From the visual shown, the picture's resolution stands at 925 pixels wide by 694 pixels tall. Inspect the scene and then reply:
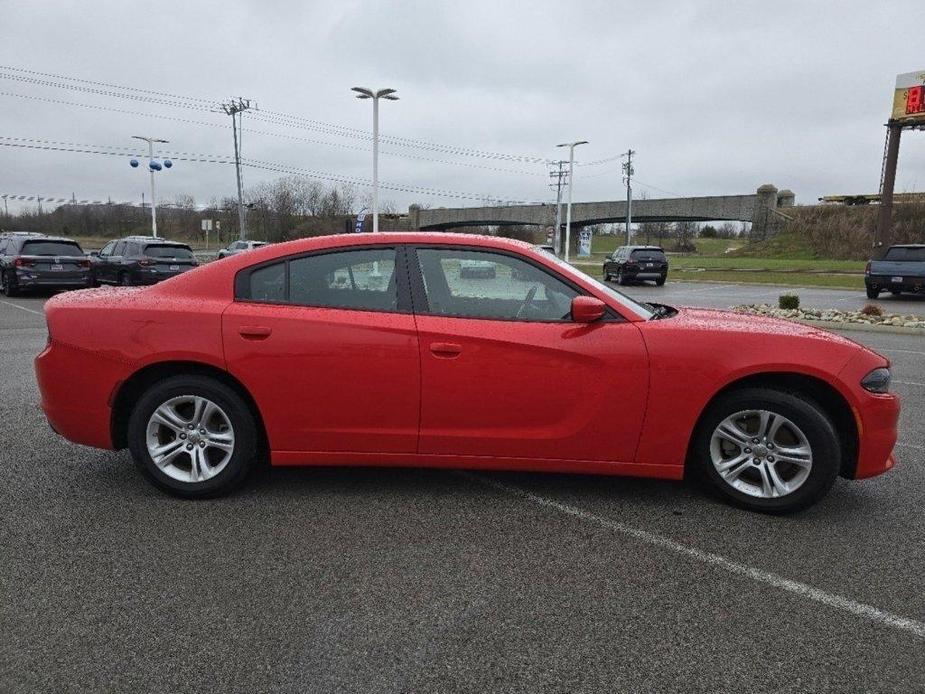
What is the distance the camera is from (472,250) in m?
3.92

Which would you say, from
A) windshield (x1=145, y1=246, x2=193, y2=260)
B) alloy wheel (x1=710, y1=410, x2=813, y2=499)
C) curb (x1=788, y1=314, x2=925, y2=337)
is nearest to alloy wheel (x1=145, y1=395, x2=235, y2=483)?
alloy wheel (x1=710, y1=410, x2=813, y2=499)

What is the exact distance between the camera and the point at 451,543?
11.1 feet

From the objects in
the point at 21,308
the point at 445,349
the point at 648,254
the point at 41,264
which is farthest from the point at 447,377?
the point at 648,254

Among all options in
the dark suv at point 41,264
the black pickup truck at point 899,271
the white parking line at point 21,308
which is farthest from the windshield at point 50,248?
the black pickup truck at point 899,271

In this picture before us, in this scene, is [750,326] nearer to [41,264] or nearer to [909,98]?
→ [41,264]

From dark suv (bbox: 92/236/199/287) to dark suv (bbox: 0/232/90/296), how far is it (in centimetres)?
76

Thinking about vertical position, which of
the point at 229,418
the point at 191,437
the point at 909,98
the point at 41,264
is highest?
the point at 909,98

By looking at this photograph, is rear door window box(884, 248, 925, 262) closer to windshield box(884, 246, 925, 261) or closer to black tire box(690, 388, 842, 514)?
windshield box(884, 246, 925, 261)

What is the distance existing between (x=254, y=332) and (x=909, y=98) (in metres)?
43.6

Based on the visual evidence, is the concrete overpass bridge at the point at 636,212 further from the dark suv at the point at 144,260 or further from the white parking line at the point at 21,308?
the white parking line at the point at 21,308

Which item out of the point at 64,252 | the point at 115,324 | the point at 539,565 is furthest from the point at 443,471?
the point at 64,252

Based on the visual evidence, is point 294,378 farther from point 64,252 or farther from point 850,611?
point 64,252

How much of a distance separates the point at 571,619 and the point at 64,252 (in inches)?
751

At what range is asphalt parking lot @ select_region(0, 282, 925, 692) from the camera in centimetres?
240
